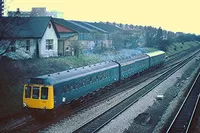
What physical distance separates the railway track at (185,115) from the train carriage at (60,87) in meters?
7.17

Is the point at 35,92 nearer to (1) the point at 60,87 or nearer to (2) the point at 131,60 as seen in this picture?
(1) the point at 60,87

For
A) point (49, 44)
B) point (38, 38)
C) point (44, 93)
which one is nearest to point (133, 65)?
point (49, 44)

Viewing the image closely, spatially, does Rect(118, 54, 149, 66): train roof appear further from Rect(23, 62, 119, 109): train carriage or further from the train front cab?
the train front cab

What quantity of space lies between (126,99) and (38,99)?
8652mm

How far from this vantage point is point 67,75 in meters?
18.8

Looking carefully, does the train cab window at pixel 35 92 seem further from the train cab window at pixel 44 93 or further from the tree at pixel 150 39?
the tree at pixel 150 39

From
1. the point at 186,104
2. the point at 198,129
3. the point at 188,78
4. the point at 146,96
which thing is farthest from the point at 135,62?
the point at 198,129

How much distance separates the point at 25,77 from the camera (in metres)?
23.7

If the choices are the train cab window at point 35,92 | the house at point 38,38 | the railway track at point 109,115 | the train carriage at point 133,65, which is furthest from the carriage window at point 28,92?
the train carriage at point 133,65

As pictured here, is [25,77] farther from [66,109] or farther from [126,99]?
[126,99]

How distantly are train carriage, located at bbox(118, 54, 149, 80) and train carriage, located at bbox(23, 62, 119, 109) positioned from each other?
6.47 m

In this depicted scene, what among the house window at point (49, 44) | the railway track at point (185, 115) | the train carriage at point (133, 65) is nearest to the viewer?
the railway track at point (185, 115)

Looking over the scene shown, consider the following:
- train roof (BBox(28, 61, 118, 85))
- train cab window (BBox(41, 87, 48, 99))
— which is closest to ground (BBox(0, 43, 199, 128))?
train cab window (BBox(41, 87, 48, 99))

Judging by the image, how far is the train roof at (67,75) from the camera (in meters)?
16.5
